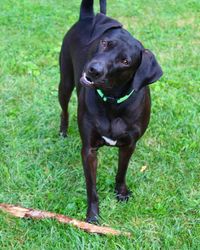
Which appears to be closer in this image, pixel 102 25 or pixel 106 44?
pixel 106 44

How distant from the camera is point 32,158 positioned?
154 inches

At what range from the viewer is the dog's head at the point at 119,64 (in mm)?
2635

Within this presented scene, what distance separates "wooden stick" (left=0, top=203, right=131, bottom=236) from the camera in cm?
306

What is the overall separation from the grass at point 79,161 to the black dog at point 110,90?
0.81 feet

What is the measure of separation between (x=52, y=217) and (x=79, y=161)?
824 mm

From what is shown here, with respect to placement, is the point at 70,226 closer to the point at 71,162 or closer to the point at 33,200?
the point at 33,200

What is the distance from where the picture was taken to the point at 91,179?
3174mm

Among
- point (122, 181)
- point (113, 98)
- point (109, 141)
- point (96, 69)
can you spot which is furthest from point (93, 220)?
point (96, 69)

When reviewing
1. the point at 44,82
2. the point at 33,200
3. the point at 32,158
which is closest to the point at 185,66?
the point at 44,82

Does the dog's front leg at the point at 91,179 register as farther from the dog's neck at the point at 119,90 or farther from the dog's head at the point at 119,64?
the dog's head at the point at 119,64

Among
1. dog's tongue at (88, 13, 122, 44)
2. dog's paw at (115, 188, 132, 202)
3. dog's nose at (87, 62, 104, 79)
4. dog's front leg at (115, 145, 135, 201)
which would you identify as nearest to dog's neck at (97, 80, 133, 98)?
dog's nose at (87, 62, 104, 79)

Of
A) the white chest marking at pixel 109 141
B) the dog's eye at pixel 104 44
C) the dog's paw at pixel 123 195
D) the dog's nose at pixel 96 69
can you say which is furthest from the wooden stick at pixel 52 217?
the dog's eye at pixel 104 44

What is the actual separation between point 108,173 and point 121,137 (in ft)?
2.57

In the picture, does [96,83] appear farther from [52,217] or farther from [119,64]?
[52,217]
